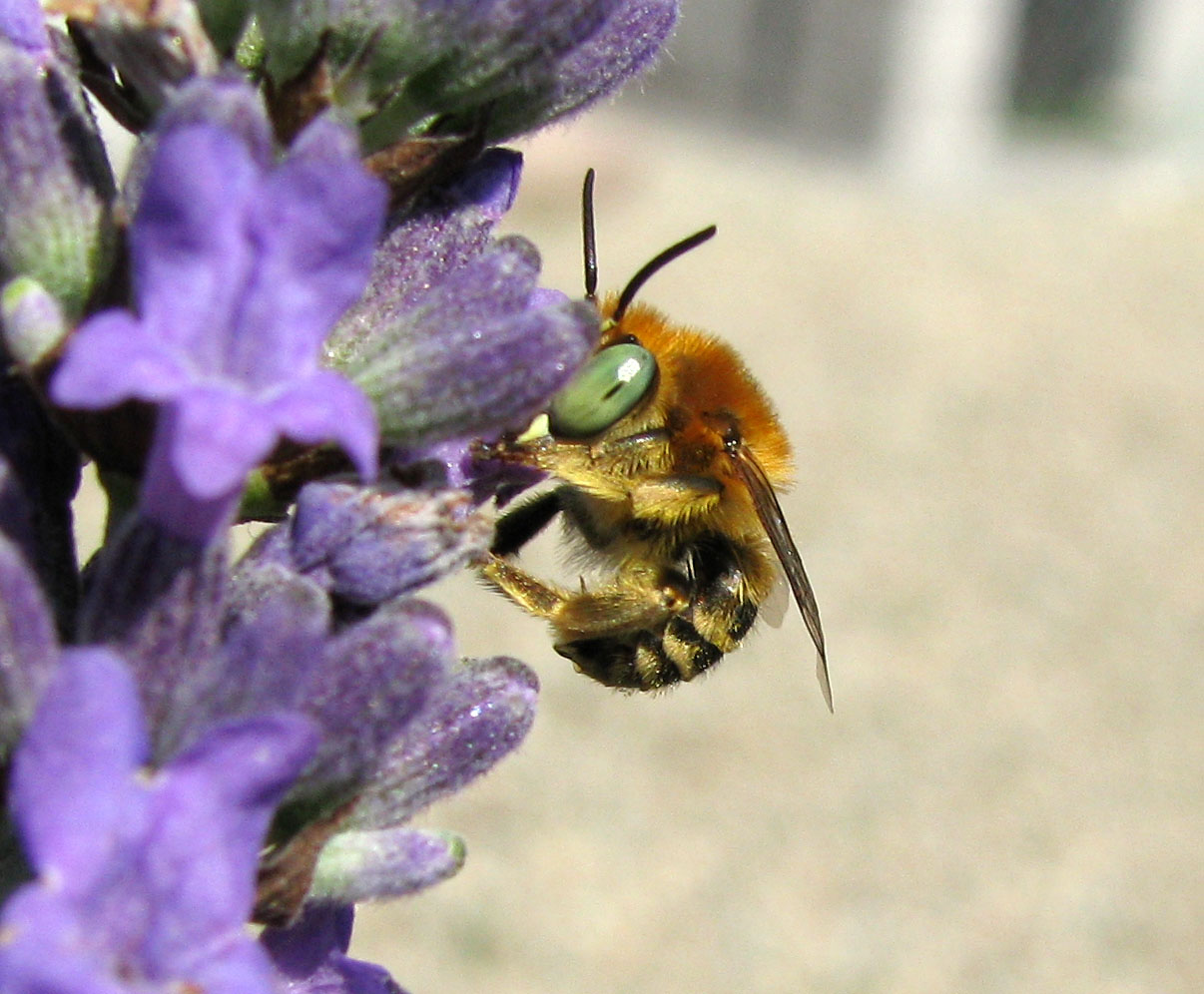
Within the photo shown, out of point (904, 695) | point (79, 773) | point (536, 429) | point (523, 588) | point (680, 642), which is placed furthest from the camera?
point (904, 695)

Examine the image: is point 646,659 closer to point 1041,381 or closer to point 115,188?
point 115,188

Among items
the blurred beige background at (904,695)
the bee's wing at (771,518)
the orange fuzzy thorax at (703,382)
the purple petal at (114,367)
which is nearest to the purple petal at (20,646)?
the purple petal at (114,367)

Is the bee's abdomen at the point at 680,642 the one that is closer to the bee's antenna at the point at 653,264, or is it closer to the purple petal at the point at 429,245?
the bee's antenna at the point at 653,264

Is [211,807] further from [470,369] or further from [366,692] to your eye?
[470,369]

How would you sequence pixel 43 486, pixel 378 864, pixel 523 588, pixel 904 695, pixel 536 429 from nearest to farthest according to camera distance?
pixel 43 486, pixel 378 864, pixel 536 429, pixel 523 588, pixel 904 695

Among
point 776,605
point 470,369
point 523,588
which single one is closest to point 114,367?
point 470,369

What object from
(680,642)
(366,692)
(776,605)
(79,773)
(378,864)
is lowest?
(776,605)
